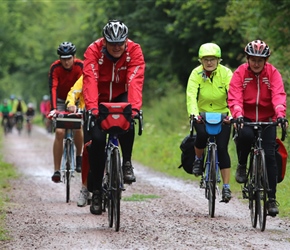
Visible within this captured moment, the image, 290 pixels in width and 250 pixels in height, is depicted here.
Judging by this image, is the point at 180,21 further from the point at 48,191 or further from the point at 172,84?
the point at 48,191

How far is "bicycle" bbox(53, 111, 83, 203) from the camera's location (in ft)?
38.4

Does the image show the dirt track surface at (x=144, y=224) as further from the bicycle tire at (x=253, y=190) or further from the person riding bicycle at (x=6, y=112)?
the person riding bicycle at (x=6, y=112)

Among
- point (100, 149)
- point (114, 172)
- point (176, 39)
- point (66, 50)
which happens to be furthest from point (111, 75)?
point (176, 39)

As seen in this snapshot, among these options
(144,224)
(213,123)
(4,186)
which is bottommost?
(4,186)

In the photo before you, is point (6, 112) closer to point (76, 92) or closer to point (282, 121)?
point (76, 92)

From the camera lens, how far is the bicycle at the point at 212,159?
9.90 m

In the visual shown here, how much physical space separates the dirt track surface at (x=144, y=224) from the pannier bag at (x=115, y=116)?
1.07m

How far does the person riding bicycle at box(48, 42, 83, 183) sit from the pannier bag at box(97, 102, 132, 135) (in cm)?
353

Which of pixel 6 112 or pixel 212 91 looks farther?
pixel 6 112

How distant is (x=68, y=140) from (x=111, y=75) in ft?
11.6

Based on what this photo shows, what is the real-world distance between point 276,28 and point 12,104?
1008 inches

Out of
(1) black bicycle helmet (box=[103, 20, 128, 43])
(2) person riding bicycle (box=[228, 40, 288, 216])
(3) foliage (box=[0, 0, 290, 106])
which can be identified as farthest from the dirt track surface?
(3) foliage (box=[0, 0, 290, 106])

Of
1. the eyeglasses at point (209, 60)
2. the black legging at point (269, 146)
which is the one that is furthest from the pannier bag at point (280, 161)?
the eyeglasses at point (209, 60)

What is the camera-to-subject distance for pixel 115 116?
8484 mm
